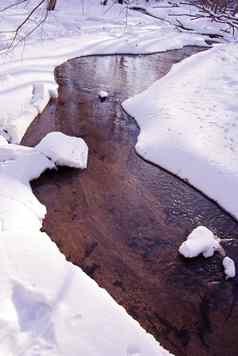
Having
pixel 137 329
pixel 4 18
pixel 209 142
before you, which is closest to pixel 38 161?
pixel 209 142

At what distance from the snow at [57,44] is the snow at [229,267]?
404cm

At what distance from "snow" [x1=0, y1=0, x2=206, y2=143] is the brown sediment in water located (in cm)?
56

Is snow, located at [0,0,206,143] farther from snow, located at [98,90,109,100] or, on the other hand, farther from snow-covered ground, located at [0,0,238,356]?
snow, located at [98,90,109,100]

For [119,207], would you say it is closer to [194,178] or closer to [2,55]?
[194,178]

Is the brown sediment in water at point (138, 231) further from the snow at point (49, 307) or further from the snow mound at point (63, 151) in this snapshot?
the snow at point (49, 307)

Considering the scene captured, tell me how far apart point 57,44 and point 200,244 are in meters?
9.28

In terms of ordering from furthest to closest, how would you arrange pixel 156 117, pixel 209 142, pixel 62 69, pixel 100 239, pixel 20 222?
pixel 62 69, pixel 156 117, pixel 209 142, pixel 100 239, pixel 20 222

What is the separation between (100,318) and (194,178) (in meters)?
3.62

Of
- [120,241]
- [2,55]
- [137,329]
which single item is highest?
[2,55]

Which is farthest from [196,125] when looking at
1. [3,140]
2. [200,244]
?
[3,140]

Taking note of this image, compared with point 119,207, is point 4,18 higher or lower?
higher

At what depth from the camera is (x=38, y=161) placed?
639 centimetres

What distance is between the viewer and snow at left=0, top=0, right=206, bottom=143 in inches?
329

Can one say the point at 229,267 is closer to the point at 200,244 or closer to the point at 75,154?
the point at 200,244
